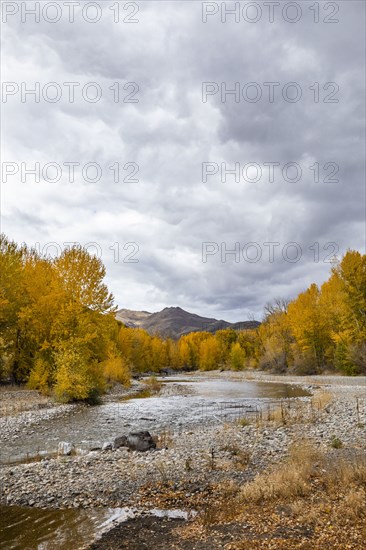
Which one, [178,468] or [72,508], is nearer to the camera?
[72,508]

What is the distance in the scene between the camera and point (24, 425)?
22688mm

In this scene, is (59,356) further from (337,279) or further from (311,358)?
(311,358)

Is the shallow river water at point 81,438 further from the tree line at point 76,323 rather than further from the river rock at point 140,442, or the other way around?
the tree line at point 76,323

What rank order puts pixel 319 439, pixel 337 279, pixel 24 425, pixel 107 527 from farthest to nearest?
pixel 337 279 → pixel 24 425 → pixel 319 439 → pixel 107 527

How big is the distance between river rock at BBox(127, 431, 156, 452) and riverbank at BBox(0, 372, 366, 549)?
45 centimetres

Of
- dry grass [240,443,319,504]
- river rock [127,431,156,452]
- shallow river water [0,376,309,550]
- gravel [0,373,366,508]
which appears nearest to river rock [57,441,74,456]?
shallow river water [0,376,309,550]

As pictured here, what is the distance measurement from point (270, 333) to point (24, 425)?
8048 centimetres

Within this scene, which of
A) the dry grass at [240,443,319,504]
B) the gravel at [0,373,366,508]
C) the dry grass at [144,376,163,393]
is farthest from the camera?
the dry grass at [144,376,163,393]

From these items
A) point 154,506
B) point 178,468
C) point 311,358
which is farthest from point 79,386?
point 311,358

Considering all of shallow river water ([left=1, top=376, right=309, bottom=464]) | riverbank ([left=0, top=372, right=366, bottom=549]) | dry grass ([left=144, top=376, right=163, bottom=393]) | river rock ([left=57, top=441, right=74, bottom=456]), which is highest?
riverbank ([left=0, top=372, right=366, bottom=549])

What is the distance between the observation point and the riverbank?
29.7ft

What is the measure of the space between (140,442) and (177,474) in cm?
431

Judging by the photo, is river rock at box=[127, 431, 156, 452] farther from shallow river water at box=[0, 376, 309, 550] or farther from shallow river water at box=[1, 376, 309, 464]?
shallow river water at box=[0, 376, 309, 550]

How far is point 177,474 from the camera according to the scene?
12.7 m
